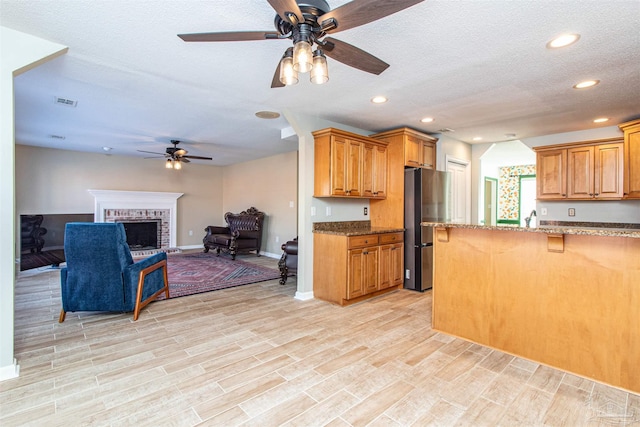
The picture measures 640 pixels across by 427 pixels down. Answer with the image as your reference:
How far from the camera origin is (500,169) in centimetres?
936

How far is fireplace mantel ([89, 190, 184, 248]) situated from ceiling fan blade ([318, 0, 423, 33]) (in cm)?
741

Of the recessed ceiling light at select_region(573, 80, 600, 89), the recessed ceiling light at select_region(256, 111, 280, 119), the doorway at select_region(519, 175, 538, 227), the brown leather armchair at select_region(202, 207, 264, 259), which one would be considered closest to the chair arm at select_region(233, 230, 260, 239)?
the brown leather armchair at select_region(202, 207, 264, 259)

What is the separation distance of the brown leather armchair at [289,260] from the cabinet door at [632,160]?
423 cm

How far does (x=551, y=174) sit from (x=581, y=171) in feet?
1.14

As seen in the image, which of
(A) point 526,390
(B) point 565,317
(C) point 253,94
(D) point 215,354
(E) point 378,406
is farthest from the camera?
(C) point 253,94

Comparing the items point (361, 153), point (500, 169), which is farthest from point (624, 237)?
point (500, 169)

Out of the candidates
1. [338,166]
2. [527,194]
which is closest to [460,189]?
[338,166]

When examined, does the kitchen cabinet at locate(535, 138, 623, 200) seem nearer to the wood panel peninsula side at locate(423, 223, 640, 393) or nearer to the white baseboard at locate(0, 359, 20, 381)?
the wood panel peninsula side at locate(423, 223, 640, 393)

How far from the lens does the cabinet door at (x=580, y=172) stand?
4.29 meters

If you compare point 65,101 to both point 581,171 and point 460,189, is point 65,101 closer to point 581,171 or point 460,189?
point 460,189

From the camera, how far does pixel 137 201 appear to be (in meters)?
7.62

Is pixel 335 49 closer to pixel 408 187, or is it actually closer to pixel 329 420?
pixel 329 420

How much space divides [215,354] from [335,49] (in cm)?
237

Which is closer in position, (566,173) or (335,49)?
(335,49)
